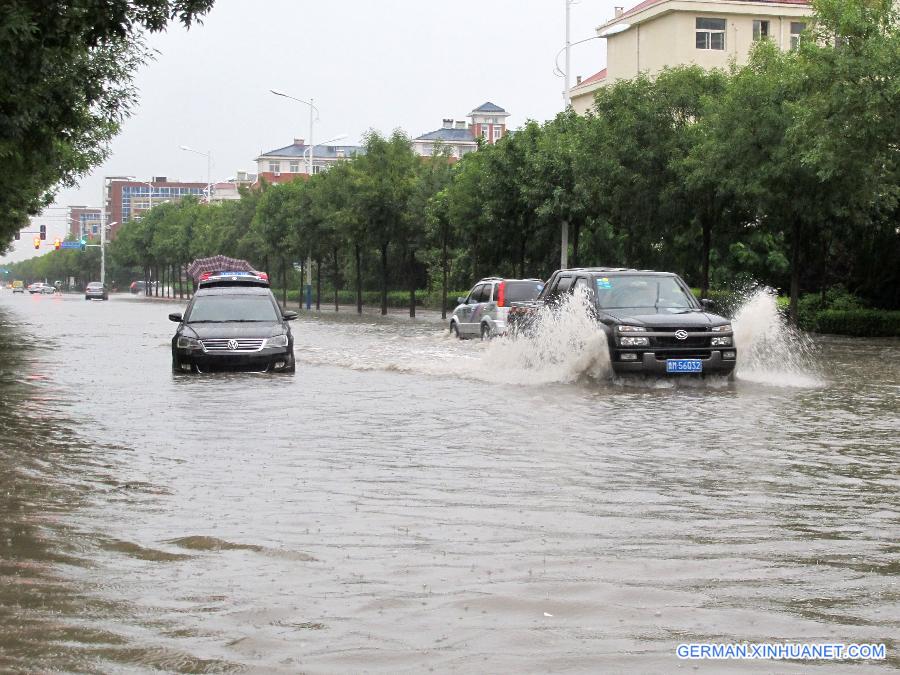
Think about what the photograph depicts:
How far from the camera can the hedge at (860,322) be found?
114 feet

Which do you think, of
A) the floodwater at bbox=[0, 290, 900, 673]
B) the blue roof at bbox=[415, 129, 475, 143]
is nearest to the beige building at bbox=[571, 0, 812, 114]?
the floodwater at bbox=[0, 290, 900, 673]

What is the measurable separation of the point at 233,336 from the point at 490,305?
40.2 feet

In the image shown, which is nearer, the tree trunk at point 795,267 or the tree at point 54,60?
the tree at point 54,60

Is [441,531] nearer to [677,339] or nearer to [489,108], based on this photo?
[677,339]

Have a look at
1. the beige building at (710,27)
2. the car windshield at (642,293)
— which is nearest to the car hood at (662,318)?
the car windshield at (642,293)

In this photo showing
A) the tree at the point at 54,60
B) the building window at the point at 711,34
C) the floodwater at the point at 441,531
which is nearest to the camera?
the floodwater at the point at 441,531

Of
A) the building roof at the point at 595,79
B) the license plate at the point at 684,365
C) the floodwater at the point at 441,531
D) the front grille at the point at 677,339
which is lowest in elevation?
the floodwater at the point at 441,531

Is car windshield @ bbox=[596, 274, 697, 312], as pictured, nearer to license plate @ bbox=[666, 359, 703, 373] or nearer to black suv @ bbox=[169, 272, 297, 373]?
license plate @ bbox=[666, 359, 703, 373]

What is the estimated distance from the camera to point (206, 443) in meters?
11.8

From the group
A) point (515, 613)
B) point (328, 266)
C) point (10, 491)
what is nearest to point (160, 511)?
point (10, 491)

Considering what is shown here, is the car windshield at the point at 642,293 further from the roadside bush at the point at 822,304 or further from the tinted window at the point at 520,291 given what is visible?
the roadside bush at the point at 822,304

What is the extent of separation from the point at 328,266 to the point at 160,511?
82632mm

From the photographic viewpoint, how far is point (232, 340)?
65.0ft

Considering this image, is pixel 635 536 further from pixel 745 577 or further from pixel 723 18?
pixel 723 18
